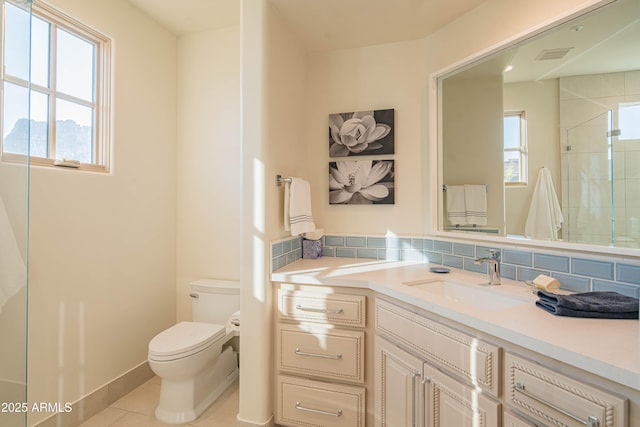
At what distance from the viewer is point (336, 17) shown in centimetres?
188

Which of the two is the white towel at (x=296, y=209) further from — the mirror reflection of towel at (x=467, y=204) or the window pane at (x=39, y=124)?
the window pane at (x=39, y=124)

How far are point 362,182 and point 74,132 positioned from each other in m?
1.87

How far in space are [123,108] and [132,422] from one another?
2.01 meters

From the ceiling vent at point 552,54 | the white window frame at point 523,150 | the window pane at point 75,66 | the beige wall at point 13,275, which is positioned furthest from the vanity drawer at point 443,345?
the window pane at point 75,66

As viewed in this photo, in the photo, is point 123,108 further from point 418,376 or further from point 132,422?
point 418,376

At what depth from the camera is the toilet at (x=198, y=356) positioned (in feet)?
5.88

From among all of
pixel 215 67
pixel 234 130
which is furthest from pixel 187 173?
pixel 215 67

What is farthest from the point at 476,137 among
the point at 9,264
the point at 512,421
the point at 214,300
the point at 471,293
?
the point at 9,264

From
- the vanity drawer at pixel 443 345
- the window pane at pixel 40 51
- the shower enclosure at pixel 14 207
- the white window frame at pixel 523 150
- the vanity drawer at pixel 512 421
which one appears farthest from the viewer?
the window pane at pixel 40 51

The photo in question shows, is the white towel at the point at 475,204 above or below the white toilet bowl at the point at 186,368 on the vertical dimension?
above

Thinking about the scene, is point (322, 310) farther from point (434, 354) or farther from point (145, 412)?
point (145, 412)

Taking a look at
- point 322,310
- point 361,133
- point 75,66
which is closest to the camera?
point 322,310

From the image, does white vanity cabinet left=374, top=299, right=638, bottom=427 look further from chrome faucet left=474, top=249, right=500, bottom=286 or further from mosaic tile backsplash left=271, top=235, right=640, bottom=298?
mosaic tile backsplash left=271, top=235, right=640, bottom=298

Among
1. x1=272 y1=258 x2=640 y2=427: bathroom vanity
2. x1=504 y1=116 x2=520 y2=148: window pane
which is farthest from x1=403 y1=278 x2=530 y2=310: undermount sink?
x1=504 y1=116 x2=520 y2=148: window pane
